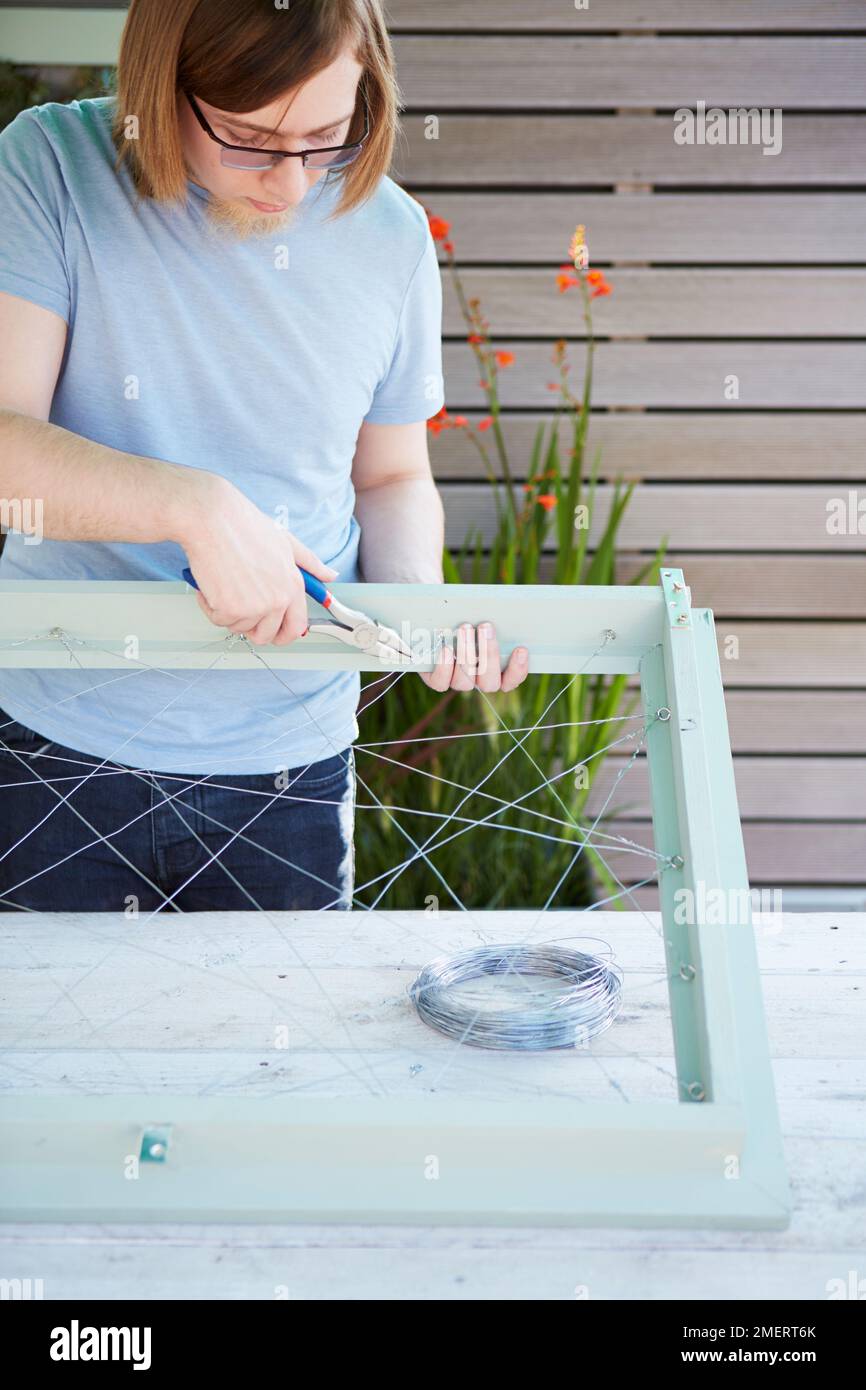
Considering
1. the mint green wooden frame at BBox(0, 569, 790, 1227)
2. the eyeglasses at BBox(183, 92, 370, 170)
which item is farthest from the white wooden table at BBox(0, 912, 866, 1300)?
the eyeglasses at BBox(183, 92, 370, 170)

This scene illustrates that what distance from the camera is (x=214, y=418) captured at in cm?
95

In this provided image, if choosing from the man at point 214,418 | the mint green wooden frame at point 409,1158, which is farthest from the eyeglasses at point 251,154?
the mint green wooden frame at point 409,1158

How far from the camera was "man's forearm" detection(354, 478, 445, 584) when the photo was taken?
1069mm

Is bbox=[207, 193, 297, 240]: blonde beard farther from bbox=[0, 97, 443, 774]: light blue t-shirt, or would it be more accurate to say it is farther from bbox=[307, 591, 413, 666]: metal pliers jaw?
bbox=[307, 591, 413, 666]: metal pliers jaw

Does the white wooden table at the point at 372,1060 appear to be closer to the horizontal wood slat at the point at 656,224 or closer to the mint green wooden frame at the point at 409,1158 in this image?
the mint green wooden frame at the point at 409,1158

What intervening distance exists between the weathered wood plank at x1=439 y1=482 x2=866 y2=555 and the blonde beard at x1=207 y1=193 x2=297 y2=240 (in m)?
1.25

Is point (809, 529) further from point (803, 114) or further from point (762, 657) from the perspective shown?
point (803, 114)

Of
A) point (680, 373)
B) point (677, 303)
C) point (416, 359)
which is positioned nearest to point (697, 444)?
point (680, 373)

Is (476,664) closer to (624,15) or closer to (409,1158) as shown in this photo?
(409,1158)

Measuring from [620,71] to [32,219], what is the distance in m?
1.57

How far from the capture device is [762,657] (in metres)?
2.26

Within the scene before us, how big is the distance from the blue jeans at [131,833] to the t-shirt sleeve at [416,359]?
0.34 m

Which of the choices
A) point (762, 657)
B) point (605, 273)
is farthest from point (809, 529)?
point (605, 273)

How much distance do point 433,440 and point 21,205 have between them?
4.47ft
